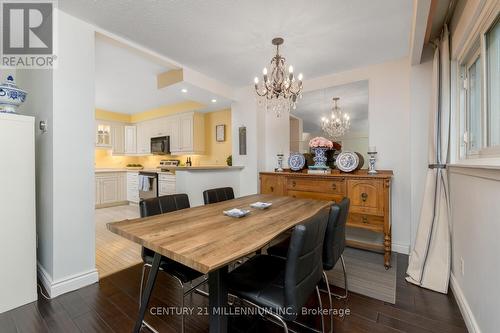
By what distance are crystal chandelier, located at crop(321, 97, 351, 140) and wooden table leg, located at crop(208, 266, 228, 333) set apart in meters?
2.66

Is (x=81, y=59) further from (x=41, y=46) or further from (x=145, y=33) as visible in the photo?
(x=145, y=33)

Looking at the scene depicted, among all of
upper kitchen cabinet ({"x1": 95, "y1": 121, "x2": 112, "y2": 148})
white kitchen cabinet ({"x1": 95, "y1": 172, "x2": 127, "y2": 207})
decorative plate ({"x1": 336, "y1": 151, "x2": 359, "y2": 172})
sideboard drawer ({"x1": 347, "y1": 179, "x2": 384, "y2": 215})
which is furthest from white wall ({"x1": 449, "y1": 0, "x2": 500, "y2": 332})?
upper kitchen cabinet ({"x1": 95, "y1": 121, "x2": 112, "y2": 148})

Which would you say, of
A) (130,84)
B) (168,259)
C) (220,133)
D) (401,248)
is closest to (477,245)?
(401,248)

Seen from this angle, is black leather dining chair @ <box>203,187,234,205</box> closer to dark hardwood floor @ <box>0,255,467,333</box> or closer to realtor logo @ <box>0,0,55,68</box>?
dark hardwood floor @ <box>0,255,467,333</box>

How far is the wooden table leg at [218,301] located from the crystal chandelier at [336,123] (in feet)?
8.72

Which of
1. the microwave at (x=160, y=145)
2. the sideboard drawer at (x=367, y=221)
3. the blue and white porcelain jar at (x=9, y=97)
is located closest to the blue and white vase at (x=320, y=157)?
the sideboard drawer at (x=367, y=221)

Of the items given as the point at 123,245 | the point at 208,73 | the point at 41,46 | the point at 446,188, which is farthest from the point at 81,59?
the point at 446,188

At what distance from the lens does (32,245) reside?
1.85m

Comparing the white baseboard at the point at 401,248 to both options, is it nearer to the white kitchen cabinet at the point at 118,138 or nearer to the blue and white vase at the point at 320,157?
the blue and white vase at the point at 320,157

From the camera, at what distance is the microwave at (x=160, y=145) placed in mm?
5398

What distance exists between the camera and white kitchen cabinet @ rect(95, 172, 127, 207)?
529 cm

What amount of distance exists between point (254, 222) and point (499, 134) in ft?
5.32

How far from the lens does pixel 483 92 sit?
1567 millimetres

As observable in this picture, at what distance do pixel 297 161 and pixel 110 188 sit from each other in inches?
185
